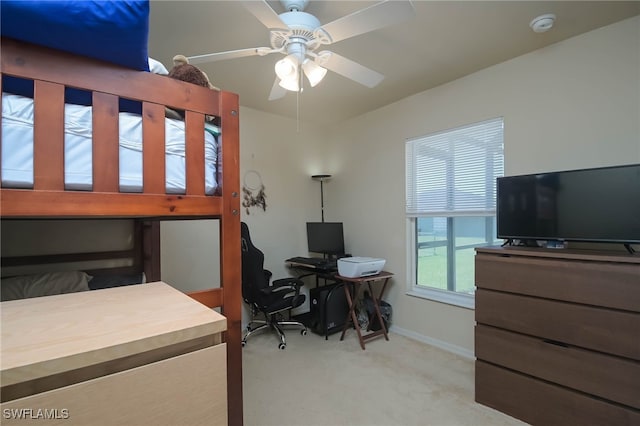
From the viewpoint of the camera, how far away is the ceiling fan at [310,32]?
1.33m

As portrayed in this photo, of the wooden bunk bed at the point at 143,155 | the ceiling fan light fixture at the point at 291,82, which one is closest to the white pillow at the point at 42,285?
the wooden bunk bed at the point at 143,155

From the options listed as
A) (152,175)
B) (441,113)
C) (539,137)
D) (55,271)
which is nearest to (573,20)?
(539,137)

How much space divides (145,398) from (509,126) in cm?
283

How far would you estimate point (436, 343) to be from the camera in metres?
2.91

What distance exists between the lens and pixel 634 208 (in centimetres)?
171

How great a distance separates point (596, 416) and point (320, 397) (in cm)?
154

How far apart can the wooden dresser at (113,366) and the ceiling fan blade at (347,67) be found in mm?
1559

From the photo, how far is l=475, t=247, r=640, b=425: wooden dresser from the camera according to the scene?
1.53 m

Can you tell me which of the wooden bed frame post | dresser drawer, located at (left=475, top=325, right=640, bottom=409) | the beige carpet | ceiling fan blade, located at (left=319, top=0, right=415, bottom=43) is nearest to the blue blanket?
the wooden bed frame post

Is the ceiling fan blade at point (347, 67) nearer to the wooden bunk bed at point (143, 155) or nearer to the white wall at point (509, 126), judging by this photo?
the wooden bunk bed at point (143, 155)

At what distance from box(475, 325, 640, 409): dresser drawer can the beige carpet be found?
362 millimetres

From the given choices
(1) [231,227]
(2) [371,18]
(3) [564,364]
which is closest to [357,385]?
(3) [564,364]

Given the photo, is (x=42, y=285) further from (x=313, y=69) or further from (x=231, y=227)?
(x=313, y=69)

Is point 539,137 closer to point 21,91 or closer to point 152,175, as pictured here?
point 152,175
